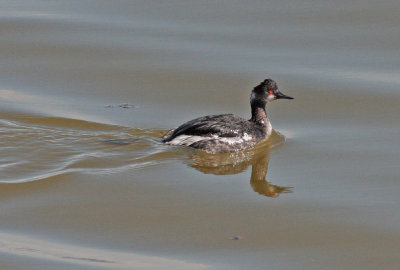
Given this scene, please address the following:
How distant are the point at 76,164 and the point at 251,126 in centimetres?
267

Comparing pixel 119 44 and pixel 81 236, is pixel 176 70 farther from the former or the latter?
pixel 81 236

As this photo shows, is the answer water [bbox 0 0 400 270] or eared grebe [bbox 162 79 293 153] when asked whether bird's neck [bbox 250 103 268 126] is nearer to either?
eared grebe [bbox 162 79 293 153]

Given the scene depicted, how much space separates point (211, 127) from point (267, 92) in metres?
1.24

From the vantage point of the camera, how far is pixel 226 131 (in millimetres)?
10883

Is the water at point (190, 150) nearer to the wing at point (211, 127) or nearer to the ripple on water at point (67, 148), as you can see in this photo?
the ripple on water at point (67, 148)

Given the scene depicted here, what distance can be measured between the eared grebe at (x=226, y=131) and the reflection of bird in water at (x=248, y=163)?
4.4 inches

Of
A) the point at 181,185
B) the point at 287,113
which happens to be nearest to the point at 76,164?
the point at 181,185

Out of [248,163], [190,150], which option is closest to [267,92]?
[248,163]

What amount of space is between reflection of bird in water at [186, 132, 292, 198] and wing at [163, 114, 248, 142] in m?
0.28

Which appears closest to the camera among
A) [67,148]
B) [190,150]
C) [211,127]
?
[67,148]

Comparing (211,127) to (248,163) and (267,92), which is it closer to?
(248,163)

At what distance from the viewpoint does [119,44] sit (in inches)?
560

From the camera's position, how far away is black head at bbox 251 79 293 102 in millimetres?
11578

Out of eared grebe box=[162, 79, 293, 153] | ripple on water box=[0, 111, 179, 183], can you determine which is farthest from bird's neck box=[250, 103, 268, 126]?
ripple on water box=[0, 111, 179, 183]
